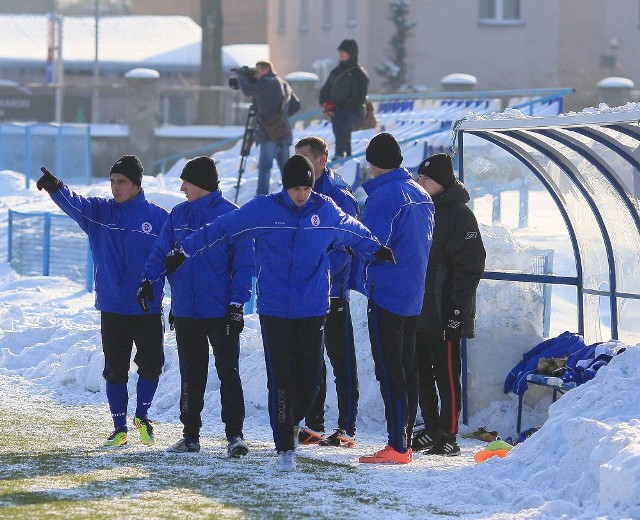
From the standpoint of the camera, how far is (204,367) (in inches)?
336

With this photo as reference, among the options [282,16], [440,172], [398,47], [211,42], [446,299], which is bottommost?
[446,299]

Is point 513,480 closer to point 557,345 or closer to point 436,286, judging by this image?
point 436,286

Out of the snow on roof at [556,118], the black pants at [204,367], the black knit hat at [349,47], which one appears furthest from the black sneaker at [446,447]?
the black knit hat at [349,47]

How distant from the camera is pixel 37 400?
425 inches

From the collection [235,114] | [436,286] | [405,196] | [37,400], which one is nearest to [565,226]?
[436,286]

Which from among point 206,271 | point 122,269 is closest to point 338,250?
point 206,271

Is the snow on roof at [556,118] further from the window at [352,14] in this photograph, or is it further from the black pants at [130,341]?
the window at [352,14]

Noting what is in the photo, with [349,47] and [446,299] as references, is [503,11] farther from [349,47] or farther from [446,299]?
[446,299]

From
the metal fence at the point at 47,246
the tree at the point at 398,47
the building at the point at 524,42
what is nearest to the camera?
the metal fence at the point at 47,246

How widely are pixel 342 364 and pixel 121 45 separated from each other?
43.0 meters

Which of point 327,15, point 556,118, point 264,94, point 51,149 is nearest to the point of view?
point 556,118

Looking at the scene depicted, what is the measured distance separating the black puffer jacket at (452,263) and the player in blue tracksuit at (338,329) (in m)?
0.49

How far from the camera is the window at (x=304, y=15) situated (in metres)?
43.7

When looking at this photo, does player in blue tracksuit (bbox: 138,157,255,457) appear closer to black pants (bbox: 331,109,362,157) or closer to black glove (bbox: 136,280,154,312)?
black glove (bbox: 136,280,154,312)
